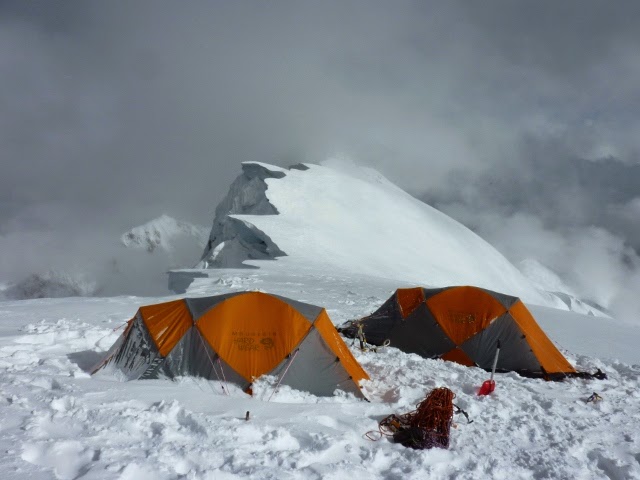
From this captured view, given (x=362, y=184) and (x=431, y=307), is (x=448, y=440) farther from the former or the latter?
(x=362, y=184)

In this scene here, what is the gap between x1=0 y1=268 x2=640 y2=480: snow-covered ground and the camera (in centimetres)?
425

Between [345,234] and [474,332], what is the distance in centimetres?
3023

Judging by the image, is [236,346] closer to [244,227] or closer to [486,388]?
[486,388]

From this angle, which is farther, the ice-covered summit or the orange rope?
the ice-covered summit

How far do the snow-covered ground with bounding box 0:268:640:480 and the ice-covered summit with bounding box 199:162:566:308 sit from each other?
18.6 meters

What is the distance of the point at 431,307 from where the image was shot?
31.2 ft

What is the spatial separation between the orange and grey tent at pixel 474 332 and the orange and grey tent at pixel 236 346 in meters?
2.73

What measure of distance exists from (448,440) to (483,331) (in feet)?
13.6

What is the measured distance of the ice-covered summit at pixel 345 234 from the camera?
1270 inches

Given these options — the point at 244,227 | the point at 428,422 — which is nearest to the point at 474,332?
the point at 428,422

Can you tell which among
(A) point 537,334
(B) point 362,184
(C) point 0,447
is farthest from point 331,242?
(C) point 0,447

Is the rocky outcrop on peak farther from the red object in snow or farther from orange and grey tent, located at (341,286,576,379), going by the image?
the red object in snow

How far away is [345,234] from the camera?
128ft

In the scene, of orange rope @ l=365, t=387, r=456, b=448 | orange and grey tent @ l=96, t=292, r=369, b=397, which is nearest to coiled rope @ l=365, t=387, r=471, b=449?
orange rope @ l=365, t=387, r=456, b=448
